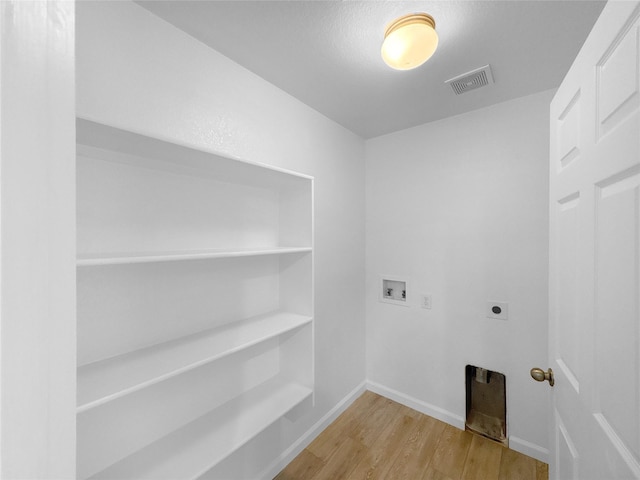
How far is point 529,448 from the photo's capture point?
6.04 feet

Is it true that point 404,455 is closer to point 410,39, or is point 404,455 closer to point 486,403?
point 486,403

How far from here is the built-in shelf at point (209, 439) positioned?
43.8 inches

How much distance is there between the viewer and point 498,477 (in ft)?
5.54

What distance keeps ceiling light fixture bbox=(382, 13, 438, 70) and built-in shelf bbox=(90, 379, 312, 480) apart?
1731 millimetres

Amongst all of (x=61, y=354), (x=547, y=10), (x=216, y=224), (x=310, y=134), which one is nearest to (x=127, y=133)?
(x=216, y=224)

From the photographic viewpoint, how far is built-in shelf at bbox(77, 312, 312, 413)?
35.4 inches

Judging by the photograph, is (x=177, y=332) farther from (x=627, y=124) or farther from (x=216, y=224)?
(x=627, y=124)

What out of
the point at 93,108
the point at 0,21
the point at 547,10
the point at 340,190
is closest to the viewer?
the point at 0,21

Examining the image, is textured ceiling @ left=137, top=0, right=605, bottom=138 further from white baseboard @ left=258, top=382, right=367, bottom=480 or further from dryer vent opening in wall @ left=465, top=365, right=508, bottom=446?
white baseboard @ left=258, top=382, right=367, bottom=480

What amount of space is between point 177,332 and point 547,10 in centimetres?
213

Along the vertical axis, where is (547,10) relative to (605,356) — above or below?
above

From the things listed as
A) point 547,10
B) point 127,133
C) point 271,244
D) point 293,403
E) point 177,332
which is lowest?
point 293,403

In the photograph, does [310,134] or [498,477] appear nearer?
[498,477]

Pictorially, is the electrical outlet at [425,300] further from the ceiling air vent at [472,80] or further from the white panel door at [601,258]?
the ceiling air vent at [472,80]
